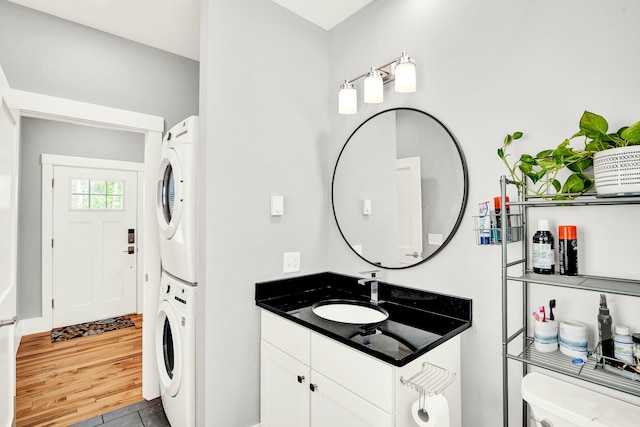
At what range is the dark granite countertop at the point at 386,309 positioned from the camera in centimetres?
122

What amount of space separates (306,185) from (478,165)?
1.03 metres

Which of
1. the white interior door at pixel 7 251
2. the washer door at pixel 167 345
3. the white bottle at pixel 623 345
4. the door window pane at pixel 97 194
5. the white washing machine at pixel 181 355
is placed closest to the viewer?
the white bottle at pixel 623 345

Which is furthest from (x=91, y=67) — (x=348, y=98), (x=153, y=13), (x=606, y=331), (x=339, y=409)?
(x=606, y=331)

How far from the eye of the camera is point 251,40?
183 cm

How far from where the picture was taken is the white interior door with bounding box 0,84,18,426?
132 centimetres

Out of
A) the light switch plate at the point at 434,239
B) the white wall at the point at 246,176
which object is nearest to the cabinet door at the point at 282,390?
the white wall at the point at 246,176

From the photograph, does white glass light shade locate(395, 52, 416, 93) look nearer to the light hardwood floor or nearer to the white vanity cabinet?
the white vanity cabinet

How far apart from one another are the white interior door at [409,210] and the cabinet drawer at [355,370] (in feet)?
2.09

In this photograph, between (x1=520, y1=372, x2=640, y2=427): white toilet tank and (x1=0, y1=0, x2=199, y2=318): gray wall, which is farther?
(x1=0, y1=0, x2=199, y2=318): gray wall

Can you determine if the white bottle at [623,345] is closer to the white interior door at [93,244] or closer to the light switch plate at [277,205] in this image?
the light switch plate at [277,205]

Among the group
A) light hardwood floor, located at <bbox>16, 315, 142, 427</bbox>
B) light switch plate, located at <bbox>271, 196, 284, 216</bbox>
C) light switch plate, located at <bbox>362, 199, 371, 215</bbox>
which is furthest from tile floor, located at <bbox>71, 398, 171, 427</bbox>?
light switch plate, located at <bbox>362, 199, 371, 215</bbox>

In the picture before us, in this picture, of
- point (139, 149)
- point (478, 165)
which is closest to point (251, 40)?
point (478, 165)

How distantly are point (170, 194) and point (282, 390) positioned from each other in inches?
52.4

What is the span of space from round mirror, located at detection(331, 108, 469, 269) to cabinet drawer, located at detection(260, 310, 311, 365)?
24.3 inches
